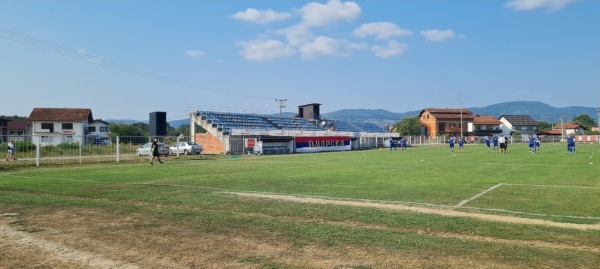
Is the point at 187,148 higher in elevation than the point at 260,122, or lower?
lower

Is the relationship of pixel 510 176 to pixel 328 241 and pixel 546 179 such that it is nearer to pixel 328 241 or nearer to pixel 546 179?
pixel 546 179

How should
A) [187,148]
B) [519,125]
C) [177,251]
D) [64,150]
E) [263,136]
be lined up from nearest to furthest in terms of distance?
[177,251] < [64,150] < [187,148] < [263,136] < [519,125]

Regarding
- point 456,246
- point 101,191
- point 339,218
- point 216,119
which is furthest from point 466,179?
point 216,119

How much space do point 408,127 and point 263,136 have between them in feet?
221

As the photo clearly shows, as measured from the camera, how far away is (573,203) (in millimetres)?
11336

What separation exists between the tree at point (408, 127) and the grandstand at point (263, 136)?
37701mm

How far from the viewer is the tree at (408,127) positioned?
111 m

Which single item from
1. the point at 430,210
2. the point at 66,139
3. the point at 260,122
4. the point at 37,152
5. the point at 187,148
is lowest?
the point at 430,210

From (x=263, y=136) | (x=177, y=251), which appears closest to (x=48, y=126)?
(x=263, y=136)

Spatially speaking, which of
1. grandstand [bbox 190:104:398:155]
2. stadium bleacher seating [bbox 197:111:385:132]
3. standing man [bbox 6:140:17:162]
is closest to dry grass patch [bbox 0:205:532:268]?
standing man [bbox 6:140:17:162]

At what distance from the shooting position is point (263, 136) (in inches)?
2072

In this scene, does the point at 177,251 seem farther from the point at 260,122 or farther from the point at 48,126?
the point at 48,126

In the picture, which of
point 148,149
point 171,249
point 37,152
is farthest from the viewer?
point 148,149

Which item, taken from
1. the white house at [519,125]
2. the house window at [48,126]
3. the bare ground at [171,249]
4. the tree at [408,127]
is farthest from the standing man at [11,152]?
the white house at [519,125]
